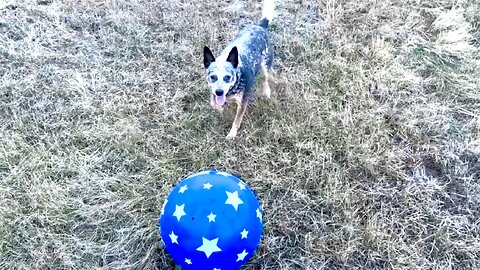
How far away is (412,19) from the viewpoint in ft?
15.2

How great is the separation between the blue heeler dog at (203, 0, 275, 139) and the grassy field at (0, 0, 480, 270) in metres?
0.18

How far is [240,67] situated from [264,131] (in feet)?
1.60

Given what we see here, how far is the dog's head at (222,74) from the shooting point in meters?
3.22

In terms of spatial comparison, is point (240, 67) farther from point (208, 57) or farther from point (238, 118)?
point (238, 118)

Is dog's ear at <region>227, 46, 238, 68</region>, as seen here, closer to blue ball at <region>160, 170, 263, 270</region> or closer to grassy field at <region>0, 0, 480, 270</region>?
grassy field at <region>0, 0, 480, 270</region>

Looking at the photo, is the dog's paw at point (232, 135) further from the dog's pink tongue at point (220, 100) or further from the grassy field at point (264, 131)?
the dog's pink tongue at point (220, 100)

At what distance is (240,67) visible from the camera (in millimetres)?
3396

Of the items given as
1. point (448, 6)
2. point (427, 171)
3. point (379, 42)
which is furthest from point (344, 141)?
point (448, 6)

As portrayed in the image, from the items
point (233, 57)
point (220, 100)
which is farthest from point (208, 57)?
point (220, 100)

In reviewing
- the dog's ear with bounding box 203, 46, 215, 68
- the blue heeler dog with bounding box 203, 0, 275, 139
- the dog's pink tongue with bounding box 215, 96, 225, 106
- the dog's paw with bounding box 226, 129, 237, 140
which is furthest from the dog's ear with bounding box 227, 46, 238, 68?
the dog's paw with bounding box 226, 129, 237, 140

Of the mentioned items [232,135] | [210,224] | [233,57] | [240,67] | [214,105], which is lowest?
[232,135]

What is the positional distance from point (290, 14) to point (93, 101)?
189 cm

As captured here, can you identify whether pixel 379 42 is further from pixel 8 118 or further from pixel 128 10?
pixel 8 118

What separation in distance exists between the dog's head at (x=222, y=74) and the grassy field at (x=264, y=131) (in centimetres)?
44
